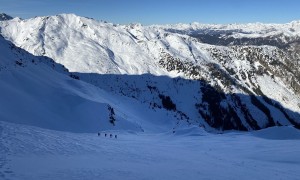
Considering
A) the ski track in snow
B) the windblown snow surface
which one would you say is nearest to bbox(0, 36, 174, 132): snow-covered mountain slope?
the windblown snow surface

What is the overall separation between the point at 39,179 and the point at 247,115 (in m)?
184

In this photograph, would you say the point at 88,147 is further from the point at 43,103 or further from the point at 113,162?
the point at 43,103

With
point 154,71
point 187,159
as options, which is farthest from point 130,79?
point 187,159

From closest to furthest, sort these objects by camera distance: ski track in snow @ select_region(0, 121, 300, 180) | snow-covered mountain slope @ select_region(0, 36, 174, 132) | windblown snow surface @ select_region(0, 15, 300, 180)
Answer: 1. ski track in snow @ select_region(0, 121, 300, 180)
2. windblown snow surface @ select_region(0, 15, 300, 180)
3. snow-covered mountain slope @ select_region(0, 36, 174, 132)

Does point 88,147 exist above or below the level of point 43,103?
below

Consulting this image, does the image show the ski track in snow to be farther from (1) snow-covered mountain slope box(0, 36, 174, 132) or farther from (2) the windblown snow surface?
(1) snow-covered mountain slope box(0, 36, 174, 132)

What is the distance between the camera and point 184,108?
6506 inches

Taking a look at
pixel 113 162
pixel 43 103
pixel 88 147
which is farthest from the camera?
pixel 43 103

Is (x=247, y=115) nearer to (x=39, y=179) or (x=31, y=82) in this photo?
(x=31, y=82)

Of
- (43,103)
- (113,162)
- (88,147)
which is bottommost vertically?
(113,162)

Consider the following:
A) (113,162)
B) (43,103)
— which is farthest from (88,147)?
(43,103)

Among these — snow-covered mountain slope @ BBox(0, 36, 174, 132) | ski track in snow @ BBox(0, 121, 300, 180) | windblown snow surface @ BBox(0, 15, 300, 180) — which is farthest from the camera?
snow-covered mountain slope @ BBox(0, 36, 174, 132)

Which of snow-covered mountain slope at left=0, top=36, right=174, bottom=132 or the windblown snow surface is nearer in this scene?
the windblown snow surface

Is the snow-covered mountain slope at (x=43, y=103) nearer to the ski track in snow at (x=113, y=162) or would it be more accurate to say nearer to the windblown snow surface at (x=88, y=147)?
the windblown snow surface at (x=88, y=147)
